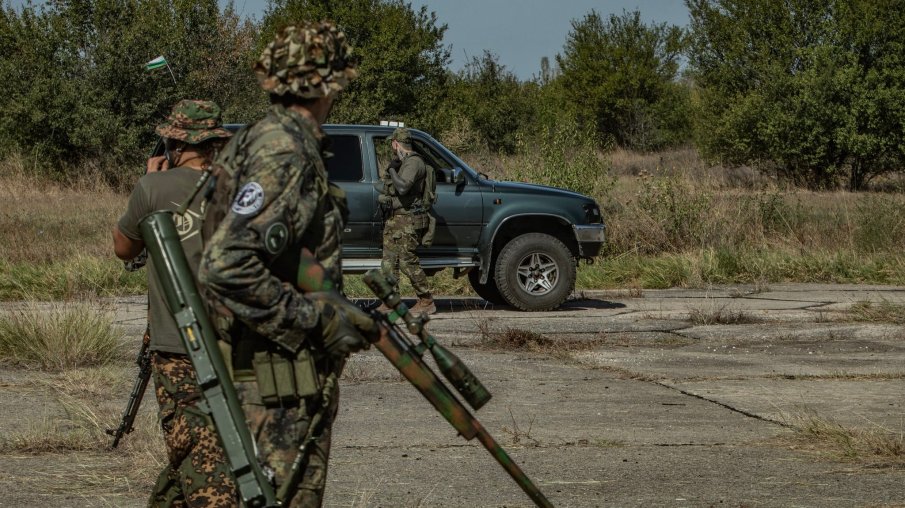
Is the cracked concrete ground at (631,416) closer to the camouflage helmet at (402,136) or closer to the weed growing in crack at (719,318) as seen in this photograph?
the weed growing in crack at (719,318)

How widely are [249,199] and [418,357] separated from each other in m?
0.64

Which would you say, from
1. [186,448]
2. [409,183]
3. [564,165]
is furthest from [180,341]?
[564,165]

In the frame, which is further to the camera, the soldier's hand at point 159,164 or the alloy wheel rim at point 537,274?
the alloy wheel rim at point 537,274

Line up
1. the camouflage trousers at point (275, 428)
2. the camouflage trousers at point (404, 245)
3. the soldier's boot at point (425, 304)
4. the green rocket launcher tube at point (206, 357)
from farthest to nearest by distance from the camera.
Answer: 1. the soldier's boot at point (425, 304)
2. the camouflage trousers at point (404, 245)
3. the camouflage trousers at point (275, 428)
4. the green rocket launcher tube at point (206, 357)

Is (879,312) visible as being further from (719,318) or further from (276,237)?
(276,237)

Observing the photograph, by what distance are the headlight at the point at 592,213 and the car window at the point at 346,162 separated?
254cm

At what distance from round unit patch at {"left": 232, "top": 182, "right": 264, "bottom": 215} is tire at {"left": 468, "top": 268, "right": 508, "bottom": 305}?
10846mm

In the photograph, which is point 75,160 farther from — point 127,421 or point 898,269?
point 127,421

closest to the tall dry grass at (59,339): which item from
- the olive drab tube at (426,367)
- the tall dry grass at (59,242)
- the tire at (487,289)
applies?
the tall dry grass at (59,242)

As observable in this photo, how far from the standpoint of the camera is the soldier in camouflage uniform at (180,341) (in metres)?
4.43

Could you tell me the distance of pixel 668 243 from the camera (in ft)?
60.3

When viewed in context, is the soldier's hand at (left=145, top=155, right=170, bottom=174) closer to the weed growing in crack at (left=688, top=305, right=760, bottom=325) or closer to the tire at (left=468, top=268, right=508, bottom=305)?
the weed growing in crack at (left=688, top=305, right=760, bottom=325)

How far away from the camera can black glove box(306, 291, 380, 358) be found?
11.2ft

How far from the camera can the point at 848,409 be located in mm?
8203
